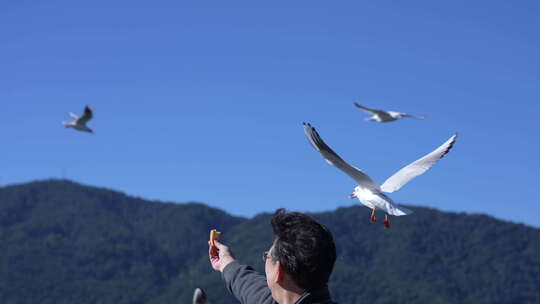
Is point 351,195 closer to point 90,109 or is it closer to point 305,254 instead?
point 305,254

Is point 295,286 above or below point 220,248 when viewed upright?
below


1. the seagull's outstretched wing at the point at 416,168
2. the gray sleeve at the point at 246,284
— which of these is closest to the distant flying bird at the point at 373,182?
the seagull's outstretched wing at the point at 416,168

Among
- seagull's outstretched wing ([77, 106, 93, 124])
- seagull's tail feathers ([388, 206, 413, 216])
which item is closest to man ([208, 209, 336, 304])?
seagull's tail feathers ([388, 206, 413, 216])

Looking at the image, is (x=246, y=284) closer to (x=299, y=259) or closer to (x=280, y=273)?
(x=280, y=273)

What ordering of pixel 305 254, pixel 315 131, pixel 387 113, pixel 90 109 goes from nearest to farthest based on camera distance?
1. pixel 305 254
2. pixel 315 131
3. pixel 387 113
4. pixel 90 109

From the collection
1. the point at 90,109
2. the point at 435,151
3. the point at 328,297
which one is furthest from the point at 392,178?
the point at 90,109

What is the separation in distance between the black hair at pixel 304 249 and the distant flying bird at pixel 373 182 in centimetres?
223

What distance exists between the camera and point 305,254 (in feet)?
11.0

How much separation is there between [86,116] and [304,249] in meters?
11.4

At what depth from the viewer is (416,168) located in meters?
7.52

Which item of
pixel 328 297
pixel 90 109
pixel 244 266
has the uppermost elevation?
pixel 90 109

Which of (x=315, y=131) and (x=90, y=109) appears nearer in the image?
(x=315, y=131)

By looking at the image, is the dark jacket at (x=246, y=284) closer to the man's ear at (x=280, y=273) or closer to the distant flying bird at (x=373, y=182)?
the man's ear at (x=280, y=273)

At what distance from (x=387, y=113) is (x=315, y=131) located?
5430 millimetres
